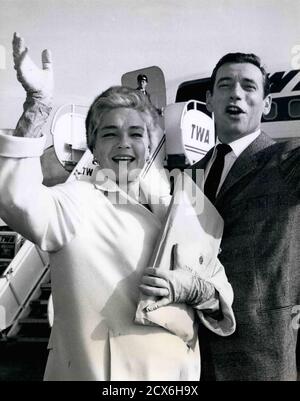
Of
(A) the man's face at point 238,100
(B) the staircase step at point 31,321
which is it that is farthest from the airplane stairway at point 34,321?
(A) the man's face at point 238,100

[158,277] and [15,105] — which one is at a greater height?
[15,105]

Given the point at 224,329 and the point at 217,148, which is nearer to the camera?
the point at 224,329

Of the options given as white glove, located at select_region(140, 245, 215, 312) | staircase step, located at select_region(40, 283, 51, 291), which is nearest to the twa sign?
white glove, located at select_region(140, 245, 215, 312)

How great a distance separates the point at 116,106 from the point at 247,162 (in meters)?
0.55

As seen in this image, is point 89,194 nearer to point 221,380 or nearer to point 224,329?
point 224,329

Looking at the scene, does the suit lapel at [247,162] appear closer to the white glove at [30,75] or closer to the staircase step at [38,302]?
the white glove at [30,75]

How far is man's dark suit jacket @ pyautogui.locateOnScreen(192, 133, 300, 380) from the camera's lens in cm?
191

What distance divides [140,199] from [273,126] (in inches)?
25.9

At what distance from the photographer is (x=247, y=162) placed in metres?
1.98

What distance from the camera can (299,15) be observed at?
2.15 meters

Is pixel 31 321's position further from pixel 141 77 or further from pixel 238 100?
pixel 238 100

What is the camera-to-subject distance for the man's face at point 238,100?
200 centimetres

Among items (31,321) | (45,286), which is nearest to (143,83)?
(45,286)
